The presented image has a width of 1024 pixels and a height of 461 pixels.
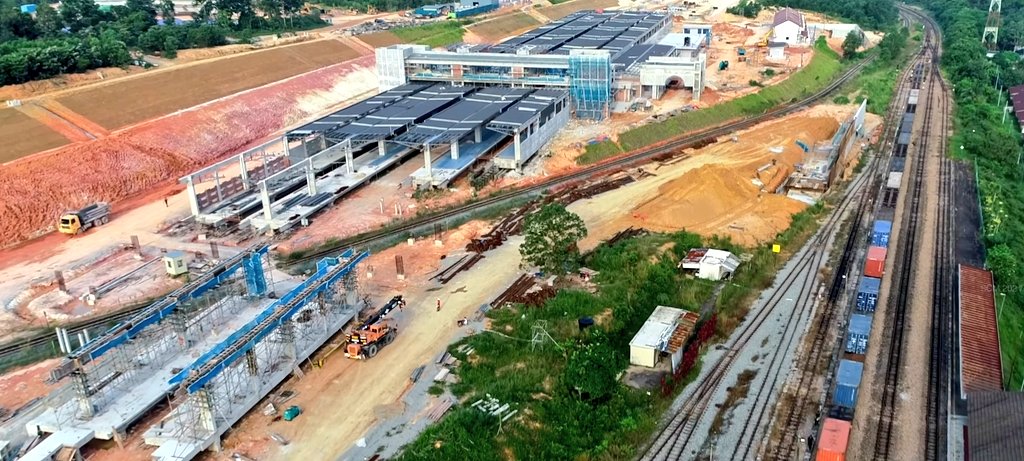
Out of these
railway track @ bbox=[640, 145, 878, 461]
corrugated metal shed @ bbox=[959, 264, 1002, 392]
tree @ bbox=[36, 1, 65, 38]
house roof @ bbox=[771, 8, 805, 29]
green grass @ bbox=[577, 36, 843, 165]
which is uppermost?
tree @ bbox=[36, 1, 65, 38]

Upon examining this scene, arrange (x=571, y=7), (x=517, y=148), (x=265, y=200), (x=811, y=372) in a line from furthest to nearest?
(x=571, y=7), (x=517, y=148), (x=265, y=200), (x=811, y=372)

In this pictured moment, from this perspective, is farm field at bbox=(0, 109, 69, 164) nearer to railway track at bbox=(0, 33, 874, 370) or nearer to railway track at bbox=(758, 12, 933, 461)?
railway track at bbox=(0, 33, 874, 370)

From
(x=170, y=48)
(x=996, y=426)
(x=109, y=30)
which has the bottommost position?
(x=996, y=426)

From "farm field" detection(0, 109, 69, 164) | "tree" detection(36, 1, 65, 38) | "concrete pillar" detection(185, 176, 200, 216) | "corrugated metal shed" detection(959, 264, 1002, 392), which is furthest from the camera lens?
"tree" detection(36, 1, 65, 38)

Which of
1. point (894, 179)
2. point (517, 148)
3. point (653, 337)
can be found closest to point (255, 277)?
point (653, 337)

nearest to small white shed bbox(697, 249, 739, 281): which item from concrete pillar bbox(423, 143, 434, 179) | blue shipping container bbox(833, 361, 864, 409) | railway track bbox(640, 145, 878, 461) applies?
railway track bbox(640, 145, 878, 461)

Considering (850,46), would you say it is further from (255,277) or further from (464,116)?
(255,277)
